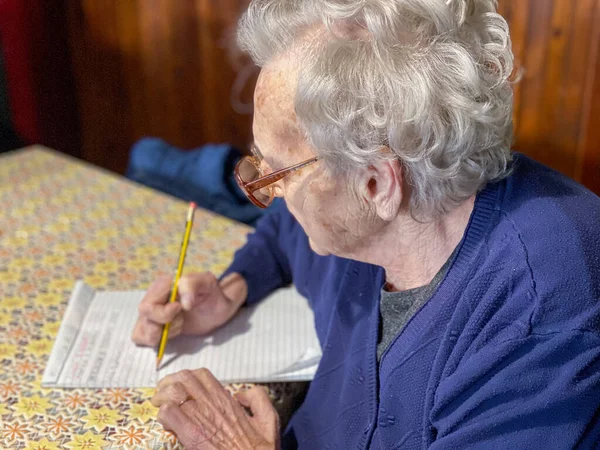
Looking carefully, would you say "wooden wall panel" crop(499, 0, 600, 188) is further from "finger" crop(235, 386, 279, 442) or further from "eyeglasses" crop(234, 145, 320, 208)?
"finger" crop(235, 386, 279, 442)

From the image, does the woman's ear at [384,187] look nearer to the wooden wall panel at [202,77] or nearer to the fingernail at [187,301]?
the fingernail at [187,301]

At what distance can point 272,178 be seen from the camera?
93 cm

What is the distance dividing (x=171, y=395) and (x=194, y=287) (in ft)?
0.82

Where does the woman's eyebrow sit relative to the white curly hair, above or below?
below

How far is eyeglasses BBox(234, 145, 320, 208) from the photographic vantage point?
931 mm

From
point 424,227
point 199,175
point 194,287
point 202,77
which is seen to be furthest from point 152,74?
point 424,227

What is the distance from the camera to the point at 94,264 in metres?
1.39

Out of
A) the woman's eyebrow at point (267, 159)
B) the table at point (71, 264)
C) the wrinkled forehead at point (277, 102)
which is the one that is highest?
the wrinkled forehead at point (277, 102)

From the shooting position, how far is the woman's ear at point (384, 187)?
0.86 m

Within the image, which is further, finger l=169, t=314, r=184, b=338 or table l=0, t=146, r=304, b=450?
finger l=169, t=314, r=184, b=338

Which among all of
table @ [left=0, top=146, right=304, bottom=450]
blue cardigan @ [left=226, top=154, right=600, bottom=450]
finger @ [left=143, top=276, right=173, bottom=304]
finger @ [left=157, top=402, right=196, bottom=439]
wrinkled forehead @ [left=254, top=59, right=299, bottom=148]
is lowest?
table @ [left=0, top=146, right=304, bottom=450]

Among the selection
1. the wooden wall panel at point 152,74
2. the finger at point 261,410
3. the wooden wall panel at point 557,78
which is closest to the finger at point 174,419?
the finger at point 261,410

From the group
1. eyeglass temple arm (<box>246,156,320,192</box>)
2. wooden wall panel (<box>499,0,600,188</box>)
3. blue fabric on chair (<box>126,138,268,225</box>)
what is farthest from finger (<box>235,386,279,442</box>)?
wooden wall panel (<box>499,0,600,188</box>)

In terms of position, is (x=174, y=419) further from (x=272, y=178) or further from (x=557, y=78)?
(x=557, y=78)
